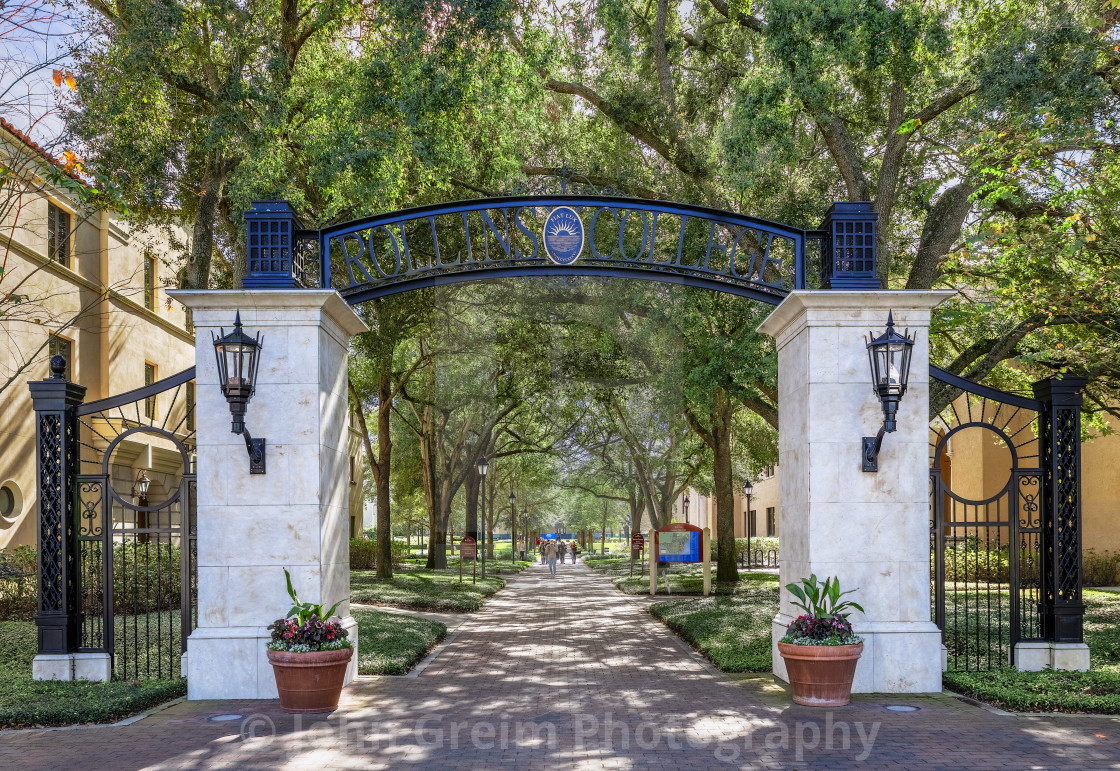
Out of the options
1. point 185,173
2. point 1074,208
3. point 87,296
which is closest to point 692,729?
point 1074,208

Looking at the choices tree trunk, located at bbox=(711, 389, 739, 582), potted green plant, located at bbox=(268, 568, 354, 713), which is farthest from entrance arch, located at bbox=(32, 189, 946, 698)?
tree trunk, located at bbox=(711, 389, 739, 582)

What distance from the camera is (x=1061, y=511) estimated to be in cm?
1041

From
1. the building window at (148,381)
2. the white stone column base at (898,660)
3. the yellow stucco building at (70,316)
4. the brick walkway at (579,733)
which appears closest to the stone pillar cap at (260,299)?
the brick walkway at (579,733)

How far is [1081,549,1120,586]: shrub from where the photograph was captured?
26078mm

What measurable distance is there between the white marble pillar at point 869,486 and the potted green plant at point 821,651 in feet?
1.53

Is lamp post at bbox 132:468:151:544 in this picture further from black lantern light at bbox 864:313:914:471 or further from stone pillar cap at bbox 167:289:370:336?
black lantern light at bbox 864:313:914:471

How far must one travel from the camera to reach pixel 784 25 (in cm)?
1312

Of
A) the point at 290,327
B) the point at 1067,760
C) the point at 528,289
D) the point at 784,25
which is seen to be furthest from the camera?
the point at 528,289

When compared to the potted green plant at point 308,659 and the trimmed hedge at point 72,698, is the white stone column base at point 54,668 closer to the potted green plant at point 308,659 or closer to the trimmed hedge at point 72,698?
the trimmed hedge at point 72,698

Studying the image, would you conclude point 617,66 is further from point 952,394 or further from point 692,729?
point 692,729

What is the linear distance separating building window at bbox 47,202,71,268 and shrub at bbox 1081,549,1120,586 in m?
27.9

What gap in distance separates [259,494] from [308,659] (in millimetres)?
1921

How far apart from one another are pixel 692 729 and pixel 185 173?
14.2m

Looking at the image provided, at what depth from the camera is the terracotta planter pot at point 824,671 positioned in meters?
8.96
